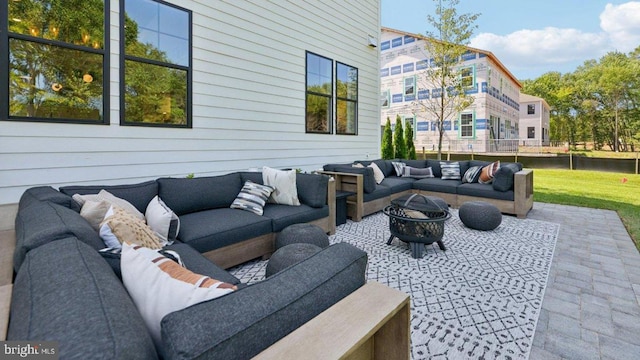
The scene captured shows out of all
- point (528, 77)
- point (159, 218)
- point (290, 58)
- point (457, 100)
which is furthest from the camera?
point (528, 77)

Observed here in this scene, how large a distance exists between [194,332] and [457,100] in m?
10.4

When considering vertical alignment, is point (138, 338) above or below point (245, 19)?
below

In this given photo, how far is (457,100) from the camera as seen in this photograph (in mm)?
9594

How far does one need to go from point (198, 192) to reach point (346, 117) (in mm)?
4009

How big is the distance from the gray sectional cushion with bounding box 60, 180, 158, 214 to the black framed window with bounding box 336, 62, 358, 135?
159 inches

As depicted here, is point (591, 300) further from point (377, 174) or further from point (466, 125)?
point (466, 125)

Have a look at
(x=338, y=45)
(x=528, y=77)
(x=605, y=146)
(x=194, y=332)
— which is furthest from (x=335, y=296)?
(x=528, y=77)

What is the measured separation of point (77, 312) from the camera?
0.72 metres

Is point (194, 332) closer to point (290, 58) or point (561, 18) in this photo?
point (290, 58)

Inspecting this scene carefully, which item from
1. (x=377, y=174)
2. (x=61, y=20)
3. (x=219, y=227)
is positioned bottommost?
(x=219, y=227)

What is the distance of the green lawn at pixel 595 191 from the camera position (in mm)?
5664

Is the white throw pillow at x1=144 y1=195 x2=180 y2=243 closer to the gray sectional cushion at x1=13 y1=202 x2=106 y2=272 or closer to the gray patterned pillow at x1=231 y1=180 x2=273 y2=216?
the gray sectional cushion at x1=13 y1=202 x2=106 y2=272

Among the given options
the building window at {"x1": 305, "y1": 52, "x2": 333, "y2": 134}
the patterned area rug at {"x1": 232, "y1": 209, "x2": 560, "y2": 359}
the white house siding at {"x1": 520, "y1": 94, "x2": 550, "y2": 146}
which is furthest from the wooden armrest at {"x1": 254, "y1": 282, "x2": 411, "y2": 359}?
the white house siding at {"x1": 520, "y1": 94, "x2": 550, "y2": 146}

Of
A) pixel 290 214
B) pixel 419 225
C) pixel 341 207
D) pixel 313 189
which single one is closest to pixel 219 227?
pixel 290 214
